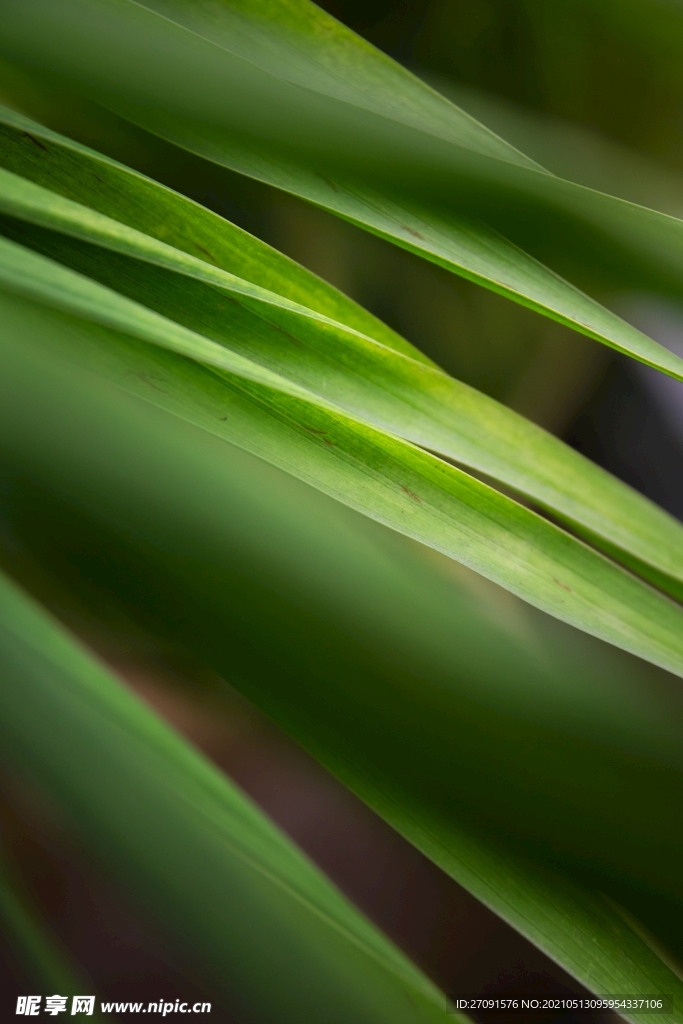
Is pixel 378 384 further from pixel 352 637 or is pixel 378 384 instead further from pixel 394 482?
pixel 352 637

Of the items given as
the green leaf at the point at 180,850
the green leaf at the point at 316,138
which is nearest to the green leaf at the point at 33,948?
the green leaf at the point at 180,850

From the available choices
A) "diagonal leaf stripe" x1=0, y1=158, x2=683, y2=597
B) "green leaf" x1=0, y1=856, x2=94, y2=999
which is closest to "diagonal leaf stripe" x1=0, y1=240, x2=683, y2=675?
"diagonal leaf stripe" x1=0, y1=158, x2=683, y2=597

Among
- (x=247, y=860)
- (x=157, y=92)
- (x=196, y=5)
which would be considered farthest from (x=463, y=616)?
(x=196, y=5)

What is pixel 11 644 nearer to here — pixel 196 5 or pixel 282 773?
pixel 196 5

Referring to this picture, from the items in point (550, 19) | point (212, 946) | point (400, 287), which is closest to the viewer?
point (212, 946)

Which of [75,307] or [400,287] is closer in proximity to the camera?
[75,307]

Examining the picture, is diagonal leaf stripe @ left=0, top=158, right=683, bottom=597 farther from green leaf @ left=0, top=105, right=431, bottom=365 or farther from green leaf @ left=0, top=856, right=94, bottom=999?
green leaf @ left=0, top=856, right=94, bottom=999

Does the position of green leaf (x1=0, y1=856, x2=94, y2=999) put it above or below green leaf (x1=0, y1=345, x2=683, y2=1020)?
below
